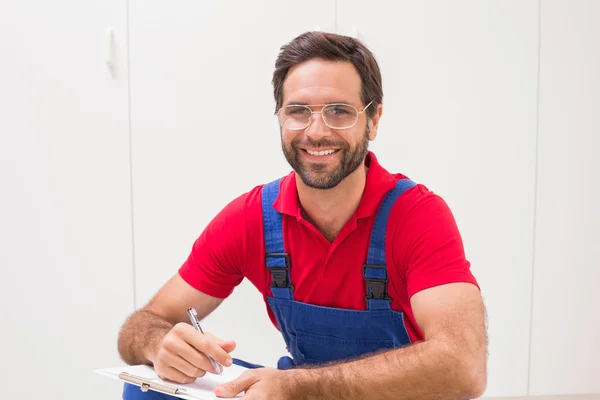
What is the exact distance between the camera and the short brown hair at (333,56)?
135 centimetres

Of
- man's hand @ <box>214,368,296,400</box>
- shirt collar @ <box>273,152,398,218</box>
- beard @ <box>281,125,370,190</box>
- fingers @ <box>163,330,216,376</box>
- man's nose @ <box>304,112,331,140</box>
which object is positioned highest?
man's nose @ <box>304,112,331,140</box>

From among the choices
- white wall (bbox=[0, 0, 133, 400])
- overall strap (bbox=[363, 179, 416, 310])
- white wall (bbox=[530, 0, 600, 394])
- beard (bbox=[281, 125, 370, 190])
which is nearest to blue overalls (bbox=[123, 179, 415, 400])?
overall strap (bbox=[363, 179, 416, 310])

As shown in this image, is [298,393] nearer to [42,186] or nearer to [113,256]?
[113,256]

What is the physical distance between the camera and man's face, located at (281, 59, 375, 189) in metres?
1.32

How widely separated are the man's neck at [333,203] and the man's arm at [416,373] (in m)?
0.34

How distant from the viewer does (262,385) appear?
1.05m

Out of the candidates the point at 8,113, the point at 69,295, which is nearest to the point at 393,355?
the point at 69,295

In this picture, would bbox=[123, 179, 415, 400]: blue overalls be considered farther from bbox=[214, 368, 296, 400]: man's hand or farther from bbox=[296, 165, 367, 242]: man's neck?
bbox=[214, 368, 296, 400]: man's hand

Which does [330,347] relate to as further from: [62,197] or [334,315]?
[62,197]

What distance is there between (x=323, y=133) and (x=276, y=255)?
0.95 ft

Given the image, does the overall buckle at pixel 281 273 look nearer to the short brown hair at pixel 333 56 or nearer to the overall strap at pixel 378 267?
the overall strap at pixel 378 267

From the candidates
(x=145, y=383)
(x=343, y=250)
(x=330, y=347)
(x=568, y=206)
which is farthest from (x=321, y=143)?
(x=568, y=206)

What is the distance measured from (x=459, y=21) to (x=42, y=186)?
4.94ft

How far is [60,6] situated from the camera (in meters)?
1.96
